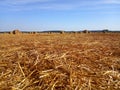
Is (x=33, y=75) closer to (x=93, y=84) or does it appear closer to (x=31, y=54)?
(x=93, y=84)

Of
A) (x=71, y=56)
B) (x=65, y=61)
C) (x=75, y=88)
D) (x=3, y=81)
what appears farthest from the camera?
(x=71, y=56)

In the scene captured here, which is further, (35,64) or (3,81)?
(35,64)

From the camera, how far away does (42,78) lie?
13.6ft

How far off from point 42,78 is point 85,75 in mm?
684

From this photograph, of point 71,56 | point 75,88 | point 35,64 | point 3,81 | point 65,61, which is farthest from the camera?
point 71,56

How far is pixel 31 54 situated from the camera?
5719mm

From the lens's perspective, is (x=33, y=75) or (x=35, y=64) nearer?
(x=33, y=75)

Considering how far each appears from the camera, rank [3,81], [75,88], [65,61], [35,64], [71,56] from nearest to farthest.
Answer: [75,88], [3,81], [35,64], [65,61], [71,56]

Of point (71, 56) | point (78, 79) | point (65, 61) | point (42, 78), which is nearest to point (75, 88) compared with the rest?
Result: point (78, 79)

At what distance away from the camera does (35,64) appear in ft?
15.6

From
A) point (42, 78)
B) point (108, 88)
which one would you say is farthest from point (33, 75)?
point (108, 88)

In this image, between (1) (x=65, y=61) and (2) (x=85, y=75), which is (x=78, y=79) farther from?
(1) (x=65, y=61)

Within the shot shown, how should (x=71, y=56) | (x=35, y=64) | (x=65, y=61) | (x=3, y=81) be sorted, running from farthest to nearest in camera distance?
(x=71, y=56)
(x=65, y=61)
(x=35, y=64)
(x=3, y=81)

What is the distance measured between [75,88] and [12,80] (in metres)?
0.98
